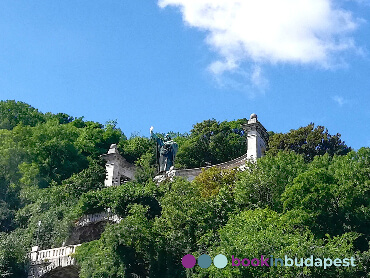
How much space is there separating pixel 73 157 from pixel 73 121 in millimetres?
15067

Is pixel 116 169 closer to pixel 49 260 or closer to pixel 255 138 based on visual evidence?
pixel 255 138

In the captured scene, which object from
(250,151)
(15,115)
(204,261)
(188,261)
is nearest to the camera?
(204,261)

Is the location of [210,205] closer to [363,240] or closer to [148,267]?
[148,267]

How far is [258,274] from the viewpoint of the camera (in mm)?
25875

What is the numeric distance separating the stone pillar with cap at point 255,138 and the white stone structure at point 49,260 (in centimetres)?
1218

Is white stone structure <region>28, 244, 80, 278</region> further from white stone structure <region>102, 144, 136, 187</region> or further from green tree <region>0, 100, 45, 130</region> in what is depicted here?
green tree <region>0, 100, 45, 130</region>

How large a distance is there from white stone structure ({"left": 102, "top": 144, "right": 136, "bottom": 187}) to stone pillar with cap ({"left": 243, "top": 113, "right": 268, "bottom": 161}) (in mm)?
9814

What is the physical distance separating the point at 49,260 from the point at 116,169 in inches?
496

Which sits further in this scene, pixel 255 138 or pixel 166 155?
pixel 166 155

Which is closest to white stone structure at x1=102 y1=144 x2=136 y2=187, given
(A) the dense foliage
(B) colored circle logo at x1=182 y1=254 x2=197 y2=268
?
(A) the dense foliage

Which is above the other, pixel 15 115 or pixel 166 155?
pixel 15 115

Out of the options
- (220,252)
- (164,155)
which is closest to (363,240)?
(220,252)

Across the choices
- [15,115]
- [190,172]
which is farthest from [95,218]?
[15,115]

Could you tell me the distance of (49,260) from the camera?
35875mm
